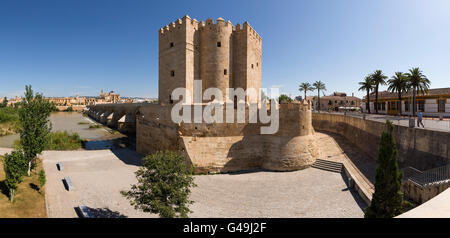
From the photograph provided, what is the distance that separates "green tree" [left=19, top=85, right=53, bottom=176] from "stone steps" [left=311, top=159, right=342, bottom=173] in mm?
20578

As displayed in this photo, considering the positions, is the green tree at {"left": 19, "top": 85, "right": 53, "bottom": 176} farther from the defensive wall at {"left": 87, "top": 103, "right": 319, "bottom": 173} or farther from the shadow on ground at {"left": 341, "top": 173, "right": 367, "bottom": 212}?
the shadow on ground at {"left": 341, "top": 173, "right": 367, "bottom": 212}

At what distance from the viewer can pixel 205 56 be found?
19.8m

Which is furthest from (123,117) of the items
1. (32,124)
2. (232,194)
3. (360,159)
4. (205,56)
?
(360,159)

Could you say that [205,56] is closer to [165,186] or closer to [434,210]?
[165,186]

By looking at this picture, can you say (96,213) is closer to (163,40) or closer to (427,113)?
(163,40)

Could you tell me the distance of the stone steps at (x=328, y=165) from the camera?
14823mm

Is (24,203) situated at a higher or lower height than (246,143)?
lower

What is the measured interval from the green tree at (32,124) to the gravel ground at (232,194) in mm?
2258

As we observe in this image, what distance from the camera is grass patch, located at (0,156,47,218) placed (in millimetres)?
8773

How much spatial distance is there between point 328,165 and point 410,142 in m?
5.65

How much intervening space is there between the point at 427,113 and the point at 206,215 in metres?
37.0
